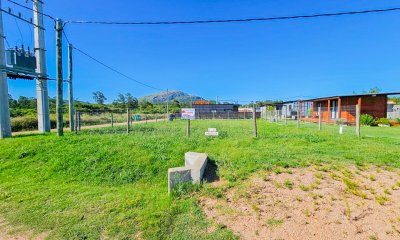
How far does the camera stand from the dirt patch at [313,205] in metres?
2.86

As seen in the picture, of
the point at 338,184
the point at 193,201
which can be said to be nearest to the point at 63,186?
the point at 193,201

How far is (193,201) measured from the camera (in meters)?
3.77

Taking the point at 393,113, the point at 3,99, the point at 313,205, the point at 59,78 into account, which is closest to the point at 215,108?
the point at 393,113

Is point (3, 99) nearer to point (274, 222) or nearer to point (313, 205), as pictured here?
point (274, 222)

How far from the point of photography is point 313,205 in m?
3.33

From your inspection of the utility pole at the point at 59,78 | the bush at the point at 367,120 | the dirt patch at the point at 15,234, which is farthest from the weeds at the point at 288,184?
the bush at the point at 367,120

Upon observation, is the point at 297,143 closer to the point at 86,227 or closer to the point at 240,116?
the point at 86,227

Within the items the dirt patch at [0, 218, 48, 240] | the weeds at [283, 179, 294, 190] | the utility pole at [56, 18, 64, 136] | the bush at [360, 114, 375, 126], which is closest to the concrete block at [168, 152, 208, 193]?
the weeds at [283, 179, 294, 190]

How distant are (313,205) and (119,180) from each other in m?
4.15

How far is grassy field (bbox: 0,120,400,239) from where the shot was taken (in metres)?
3.20

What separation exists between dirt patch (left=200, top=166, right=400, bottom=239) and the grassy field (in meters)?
0.33

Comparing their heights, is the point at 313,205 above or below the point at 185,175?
below

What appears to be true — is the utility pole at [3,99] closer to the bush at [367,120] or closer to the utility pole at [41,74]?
the utility pole at [41,74]

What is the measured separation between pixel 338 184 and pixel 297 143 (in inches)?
147
